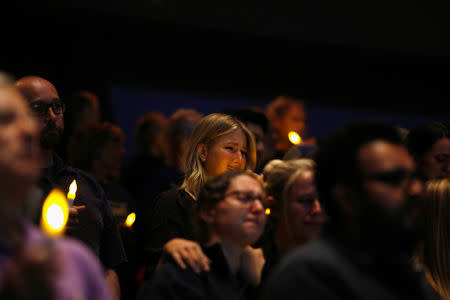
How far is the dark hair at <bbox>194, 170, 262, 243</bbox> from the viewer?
7.43ft

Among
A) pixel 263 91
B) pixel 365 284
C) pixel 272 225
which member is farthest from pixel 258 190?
pixel 263 91

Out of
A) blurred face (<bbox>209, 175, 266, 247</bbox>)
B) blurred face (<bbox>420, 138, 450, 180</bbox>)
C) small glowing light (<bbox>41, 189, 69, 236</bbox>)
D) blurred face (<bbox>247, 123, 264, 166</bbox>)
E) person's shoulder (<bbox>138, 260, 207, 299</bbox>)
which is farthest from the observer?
blurred face (<bbox>247, 123, 264, 166</bbox>)

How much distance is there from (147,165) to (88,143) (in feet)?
2.61

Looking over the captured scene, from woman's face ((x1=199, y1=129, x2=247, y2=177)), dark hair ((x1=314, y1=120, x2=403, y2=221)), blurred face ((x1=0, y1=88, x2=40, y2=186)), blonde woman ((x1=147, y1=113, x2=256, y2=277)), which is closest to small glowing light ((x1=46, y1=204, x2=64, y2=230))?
blurred face ((x1=0, y1=88, x2=40, y2=186))

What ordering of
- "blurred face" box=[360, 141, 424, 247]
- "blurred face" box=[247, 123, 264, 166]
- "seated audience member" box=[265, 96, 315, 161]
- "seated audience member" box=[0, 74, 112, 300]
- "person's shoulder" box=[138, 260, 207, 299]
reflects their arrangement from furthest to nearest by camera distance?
"seated audience member" box=[265, 96, 315, 161] → "blurred face" box=[247, 123, 264, 166] → "person's shoulder" box=[138, 260, 207, 299] → "blurred face" box=[360, 141, 424, 247] → "seated audience member" box=[0, 74, 112, 300]

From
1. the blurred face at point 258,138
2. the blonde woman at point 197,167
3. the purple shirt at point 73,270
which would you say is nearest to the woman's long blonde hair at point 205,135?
the blonde woman at point 197,167

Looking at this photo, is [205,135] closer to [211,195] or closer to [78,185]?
[78,185]

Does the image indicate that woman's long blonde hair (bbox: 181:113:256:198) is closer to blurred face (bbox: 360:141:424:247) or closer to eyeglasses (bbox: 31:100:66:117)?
eyeglasses (bbox: 31:100:66:117)

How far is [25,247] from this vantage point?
1470mm

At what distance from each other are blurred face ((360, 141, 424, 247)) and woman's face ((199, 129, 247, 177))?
1118 millimetres

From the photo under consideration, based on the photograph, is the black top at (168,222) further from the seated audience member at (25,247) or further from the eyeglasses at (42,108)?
the seated audience member at (25,247)

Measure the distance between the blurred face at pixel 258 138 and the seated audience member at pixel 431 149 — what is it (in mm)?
778

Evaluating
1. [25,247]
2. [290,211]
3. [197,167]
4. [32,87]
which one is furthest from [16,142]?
[197,167]

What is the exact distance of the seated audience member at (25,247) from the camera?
1.37 m
